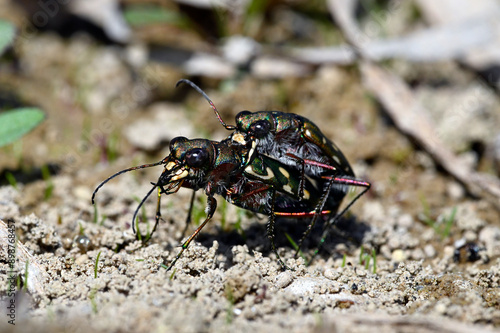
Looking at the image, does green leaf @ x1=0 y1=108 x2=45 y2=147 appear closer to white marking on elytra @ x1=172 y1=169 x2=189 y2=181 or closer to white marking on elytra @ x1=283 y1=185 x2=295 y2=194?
white marking on elytra @ x1=172 y1=169 x2=189 y2=181

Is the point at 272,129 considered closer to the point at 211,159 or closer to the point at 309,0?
the point at 211,159

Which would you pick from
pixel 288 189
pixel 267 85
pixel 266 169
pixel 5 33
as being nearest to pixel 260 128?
pixel 266 169

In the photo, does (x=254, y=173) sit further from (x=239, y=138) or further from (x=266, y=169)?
(x=239, y=138)

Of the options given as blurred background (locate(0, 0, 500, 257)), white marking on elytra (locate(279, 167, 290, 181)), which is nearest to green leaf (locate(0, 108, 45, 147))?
blurred background (locate(0, 0, 500, 257))

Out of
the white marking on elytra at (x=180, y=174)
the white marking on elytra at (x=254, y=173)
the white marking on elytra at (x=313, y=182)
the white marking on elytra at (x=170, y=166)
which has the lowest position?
the white marking on elytra at (x=180, y=174)

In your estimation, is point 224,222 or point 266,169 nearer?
point 266,169

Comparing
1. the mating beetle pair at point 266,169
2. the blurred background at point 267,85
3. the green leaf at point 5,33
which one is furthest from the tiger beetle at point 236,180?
the green leaf at point 5,33

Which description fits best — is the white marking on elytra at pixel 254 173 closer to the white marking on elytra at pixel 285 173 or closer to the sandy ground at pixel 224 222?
the white marking on elytra at pixel 285 173
